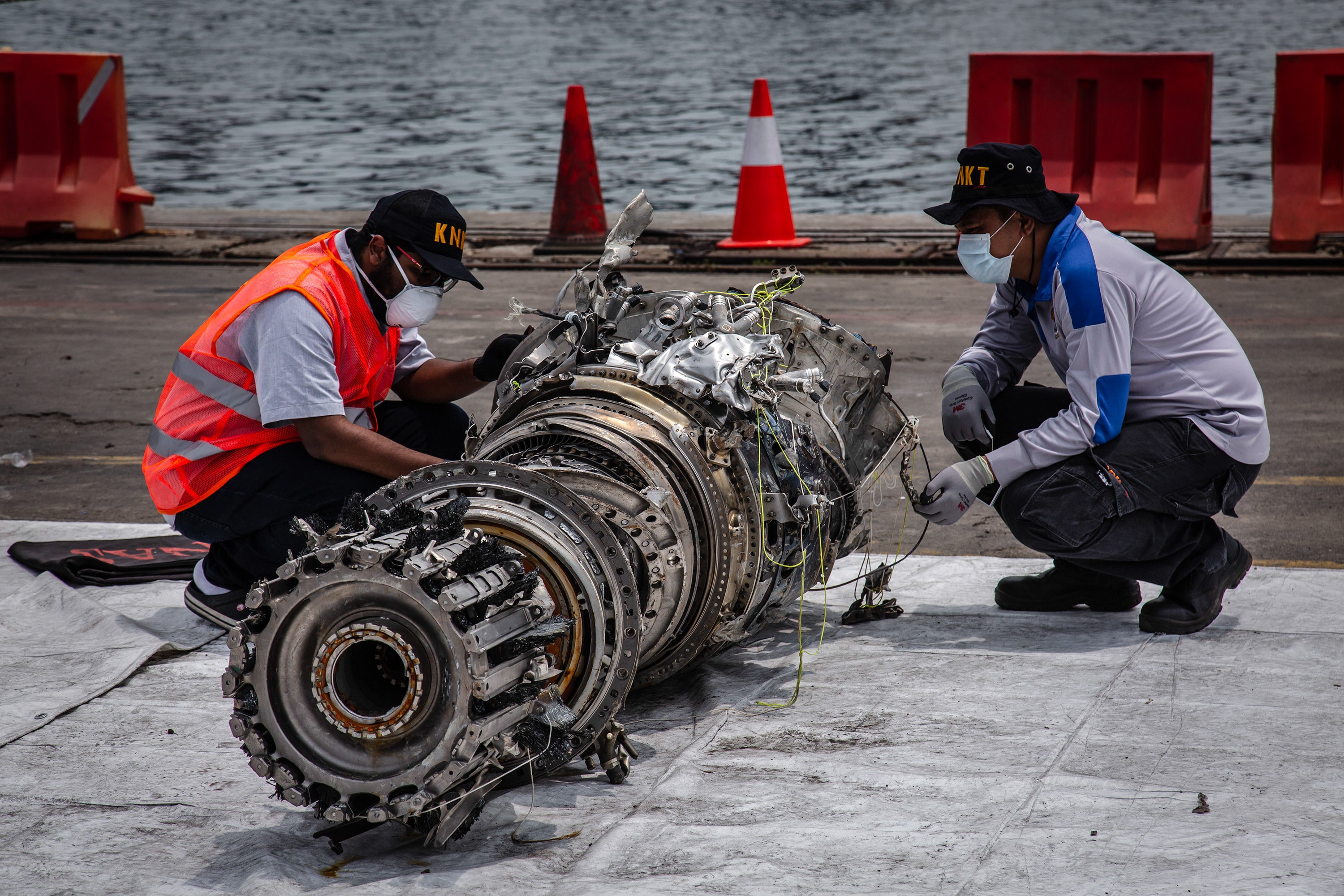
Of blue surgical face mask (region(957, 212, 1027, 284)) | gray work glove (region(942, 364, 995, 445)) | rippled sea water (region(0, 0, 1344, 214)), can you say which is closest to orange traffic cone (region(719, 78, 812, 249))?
rippled sea water (region(0, 0, 1344, 214))

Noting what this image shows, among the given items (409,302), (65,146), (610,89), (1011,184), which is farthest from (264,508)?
(610,89)

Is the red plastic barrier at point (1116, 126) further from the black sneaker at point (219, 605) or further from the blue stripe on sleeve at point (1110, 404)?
the black sneaker at point (219, 605)

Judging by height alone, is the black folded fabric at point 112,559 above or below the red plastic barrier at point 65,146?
below

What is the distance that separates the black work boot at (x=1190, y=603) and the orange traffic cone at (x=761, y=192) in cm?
606

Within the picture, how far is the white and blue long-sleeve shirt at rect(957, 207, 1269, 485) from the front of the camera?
3.75 meters

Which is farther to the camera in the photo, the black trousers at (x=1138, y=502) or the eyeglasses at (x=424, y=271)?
the eyeglasses at (x=424, y=271)

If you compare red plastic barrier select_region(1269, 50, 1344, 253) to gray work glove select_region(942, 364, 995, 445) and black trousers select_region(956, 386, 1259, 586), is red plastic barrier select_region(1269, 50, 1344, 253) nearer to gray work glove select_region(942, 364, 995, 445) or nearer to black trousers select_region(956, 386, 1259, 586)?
gray work glove select_region(942, 364, 995, 445)

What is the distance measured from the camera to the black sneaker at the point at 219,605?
4016 millimetres

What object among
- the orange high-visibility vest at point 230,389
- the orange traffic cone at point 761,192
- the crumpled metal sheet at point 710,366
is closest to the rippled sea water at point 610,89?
the orange traffic cone at point 761,192

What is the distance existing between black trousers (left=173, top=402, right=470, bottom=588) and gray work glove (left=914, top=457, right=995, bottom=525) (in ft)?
4.94

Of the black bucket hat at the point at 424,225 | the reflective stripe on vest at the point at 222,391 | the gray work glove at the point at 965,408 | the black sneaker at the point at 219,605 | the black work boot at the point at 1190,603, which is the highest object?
the black bucket hat at the point at 424,225

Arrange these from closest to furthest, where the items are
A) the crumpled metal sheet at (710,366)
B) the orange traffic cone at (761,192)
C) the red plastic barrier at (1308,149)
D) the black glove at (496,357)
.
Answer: the crumpled metal sheet at (710,366) → the black glove at (496,357) → the red plastic barrier at (1308,149) → the orange traffic cone at (761,192)

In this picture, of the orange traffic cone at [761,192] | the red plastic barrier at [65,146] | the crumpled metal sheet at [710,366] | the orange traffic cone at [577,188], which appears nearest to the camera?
the crumpled metal sheet at [710,366]

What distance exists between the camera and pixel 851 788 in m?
3.02
